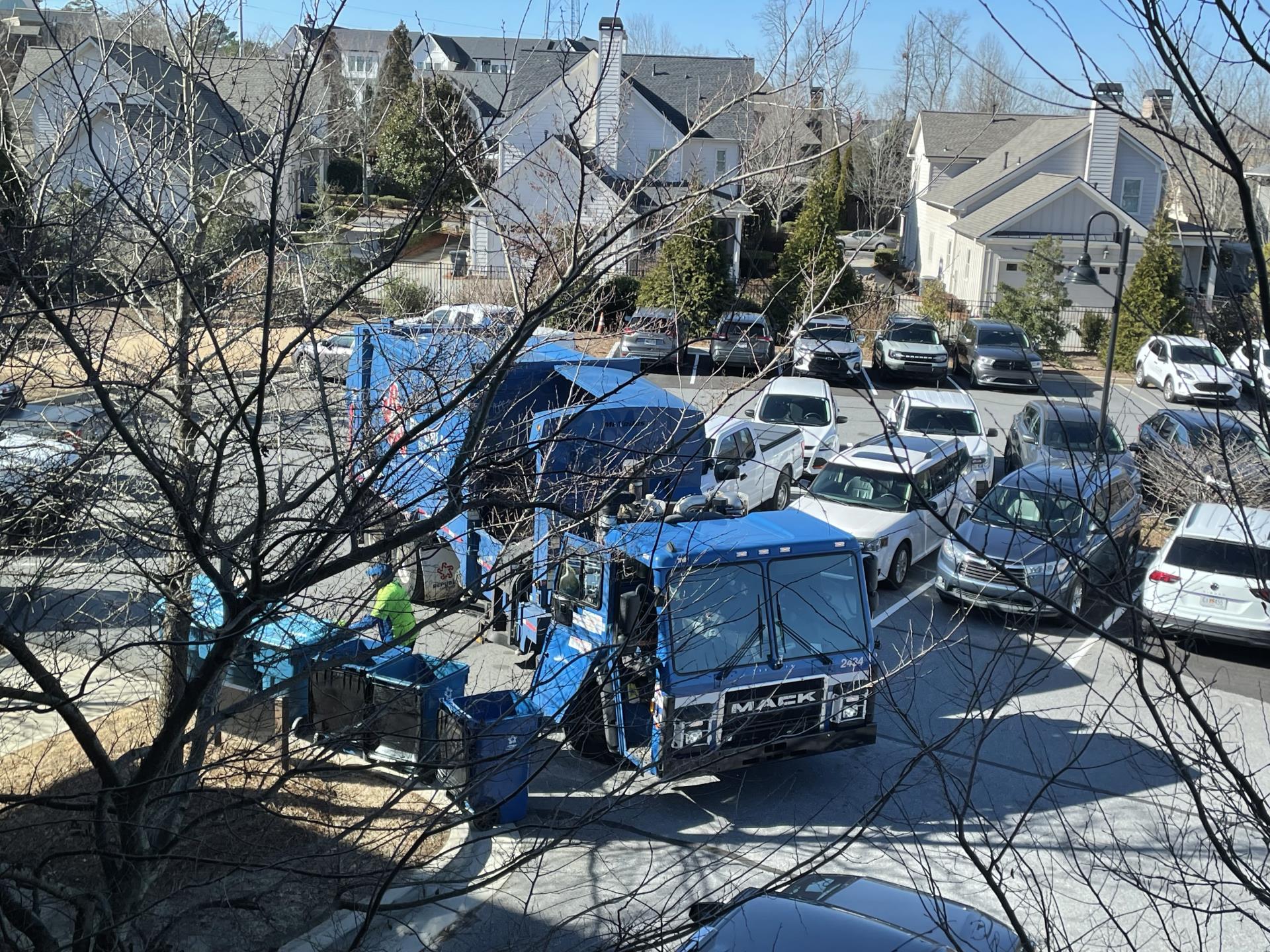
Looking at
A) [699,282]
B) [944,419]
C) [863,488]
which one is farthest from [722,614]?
[699,282]

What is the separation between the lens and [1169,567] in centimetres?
1467

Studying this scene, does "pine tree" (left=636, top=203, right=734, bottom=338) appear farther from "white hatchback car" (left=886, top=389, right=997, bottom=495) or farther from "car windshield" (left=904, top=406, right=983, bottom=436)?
"car windshield" (left=904, top=406, right=983, bottom=436)

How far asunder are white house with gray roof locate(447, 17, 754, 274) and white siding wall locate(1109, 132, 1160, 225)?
14361 mm

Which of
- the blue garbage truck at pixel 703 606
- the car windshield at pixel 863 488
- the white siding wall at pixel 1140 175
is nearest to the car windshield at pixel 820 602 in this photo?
the blue garbage truck at pixel 703 606

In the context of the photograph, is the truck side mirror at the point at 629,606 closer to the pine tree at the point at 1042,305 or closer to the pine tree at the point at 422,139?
the pine tree at the point at 422,139

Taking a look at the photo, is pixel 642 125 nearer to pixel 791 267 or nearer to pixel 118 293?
pixel 791 267

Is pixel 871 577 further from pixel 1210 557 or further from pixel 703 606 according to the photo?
pixel 1210 557

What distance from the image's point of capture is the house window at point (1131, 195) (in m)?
45.1

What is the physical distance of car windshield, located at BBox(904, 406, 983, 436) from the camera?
70.1 ft

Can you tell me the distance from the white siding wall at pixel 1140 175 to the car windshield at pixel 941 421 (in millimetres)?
26625

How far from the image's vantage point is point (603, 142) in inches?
235

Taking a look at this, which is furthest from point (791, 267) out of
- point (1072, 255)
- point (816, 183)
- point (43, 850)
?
point (43, 850)

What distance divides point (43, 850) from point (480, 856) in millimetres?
3766

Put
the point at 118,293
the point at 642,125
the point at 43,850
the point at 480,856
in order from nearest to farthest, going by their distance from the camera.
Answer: the point at 118,293
the point at 43,850
the point at 480,856
the point at 642,125
